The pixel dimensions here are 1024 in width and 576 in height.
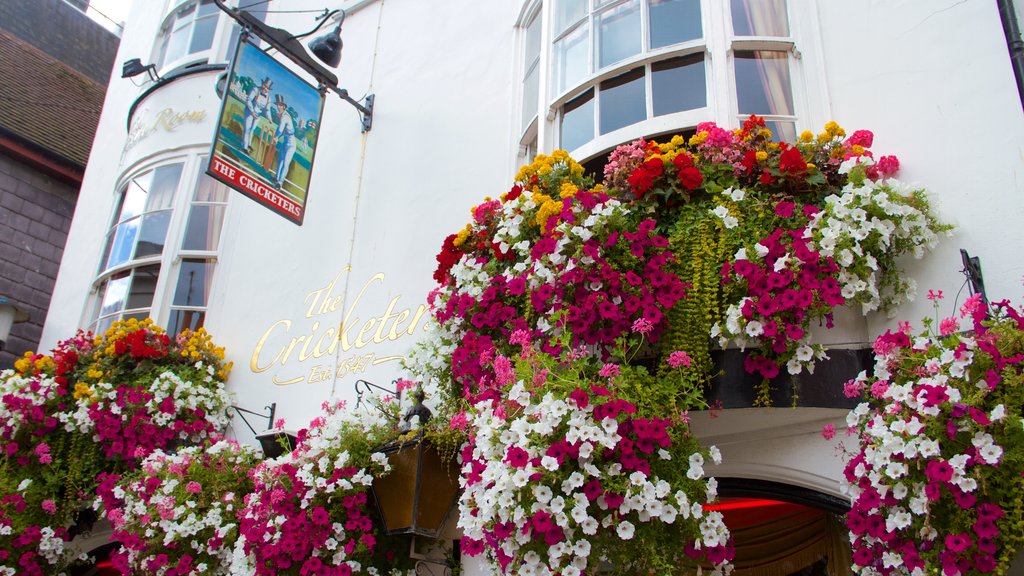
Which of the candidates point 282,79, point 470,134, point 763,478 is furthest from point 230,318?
point 763,478

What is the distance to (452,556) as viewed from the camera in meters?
4.81

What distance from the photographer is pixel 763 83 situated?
15.5 ft

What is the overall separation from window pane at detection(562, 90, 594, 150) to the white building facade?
2 cm

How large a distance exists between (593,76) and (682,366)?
2311 mm

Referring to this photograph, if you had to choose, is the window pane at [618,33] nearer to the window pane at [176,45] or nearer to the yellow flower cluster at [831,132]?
the yellow flower cluster at [831,132]

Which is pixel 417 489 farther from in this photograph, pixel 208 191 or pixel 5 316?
pixel 5 316

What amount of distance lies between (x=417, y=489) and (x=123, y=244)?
223 inches

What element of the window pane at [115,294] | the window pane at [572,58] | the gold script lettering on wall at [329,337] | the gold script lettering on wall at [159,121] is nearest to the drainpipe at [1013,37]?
the window pane at [572,58]

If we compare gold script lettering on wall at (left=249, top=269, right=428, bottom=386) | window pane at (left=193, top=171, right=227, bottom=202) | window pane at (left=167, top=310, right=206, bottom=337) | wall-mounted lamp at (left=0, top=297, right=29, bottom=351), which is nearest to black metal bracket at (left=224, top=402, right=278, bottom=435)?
gold script lettering on wall at (left=249, top=269, right=428, bottom=386)

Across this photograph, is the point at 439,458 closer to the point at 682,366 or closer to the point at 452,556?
the point at 452,556

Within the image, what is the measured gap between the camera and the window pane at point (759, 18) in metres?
4.84

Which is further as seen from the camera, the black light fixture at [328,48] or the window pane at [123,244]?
the window pane at [123,244]

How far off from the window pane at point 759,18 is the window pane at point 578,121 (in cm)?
100

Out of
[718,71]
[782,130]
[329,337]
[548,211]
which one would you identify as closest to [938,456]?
[548,211]
